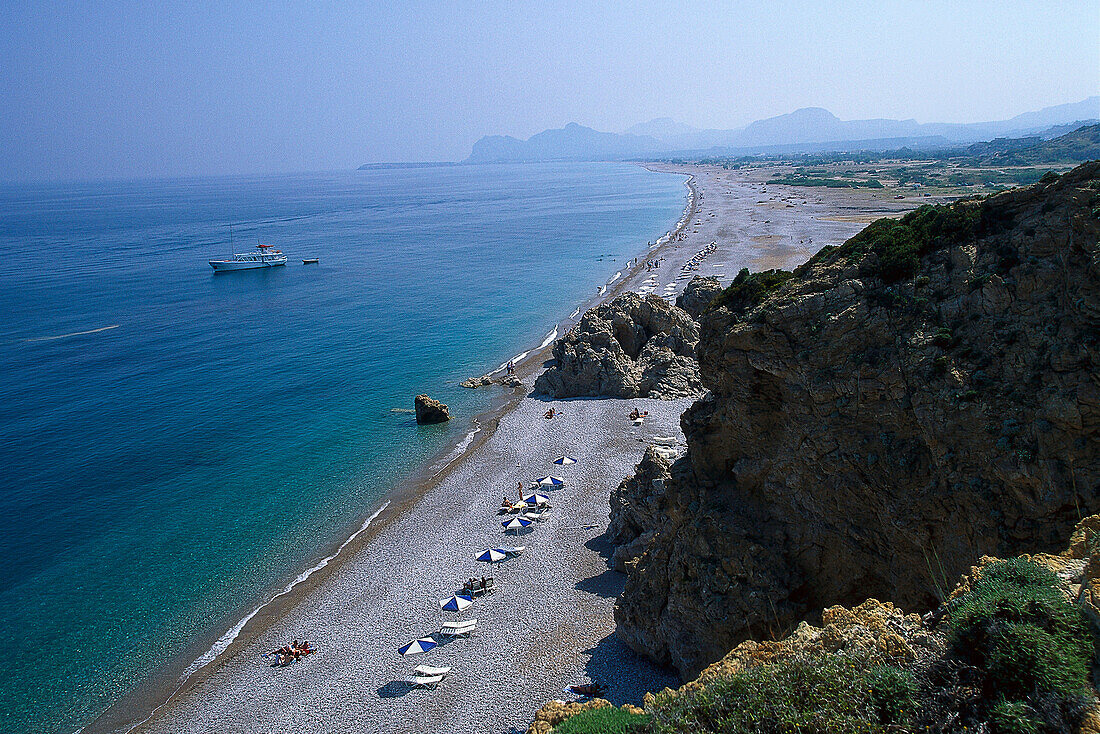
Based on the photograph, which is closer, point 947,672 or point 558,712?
point 947,672

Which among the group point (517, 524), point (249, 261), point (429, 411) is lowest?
point (517, 524)

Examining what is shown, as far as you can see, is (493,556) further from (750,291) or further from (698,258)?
(698,258)

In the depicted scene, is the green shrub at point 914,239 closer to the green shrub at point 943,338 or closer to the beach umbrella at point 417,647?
the green shrub at point 943,338

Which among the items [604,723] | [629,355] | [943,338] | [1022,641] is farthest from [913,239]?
[629,355]

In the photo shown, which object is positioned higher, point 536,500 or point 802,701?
point 802,701

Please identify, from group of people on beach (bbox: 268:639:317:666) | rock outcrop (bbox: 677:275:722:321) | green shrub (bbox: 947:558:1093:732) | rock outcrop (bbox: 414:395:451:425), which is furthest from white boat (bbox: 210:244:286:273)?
green shrub (bbox: 947:558:1093:732)

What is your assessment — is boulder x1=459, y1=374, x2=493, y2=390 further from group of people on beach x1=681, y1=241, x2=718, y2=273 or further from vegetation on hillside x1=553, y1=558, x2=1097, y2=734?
vegetation on hillside x1=553, y1=558, x2=1097, y2=734
